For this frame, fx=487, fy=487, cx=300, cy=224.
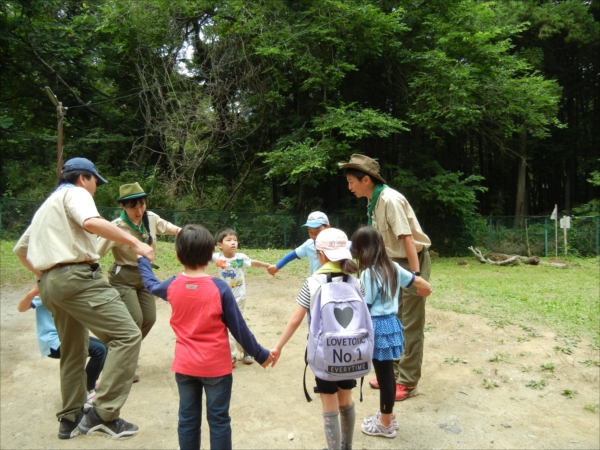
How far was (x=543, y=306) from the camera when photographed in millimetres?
8375

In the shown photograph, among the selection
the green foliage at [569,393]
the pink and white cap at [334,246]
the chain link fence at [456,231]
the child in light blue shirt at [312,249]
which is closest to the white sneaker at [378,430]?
the pink and white cap at [334,246]

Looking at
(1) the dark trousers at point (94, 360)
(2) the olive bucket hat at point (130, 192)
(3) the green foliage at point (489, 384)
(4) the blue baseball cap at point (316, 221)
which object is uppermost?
(2) the olive bucket hat at point (130, 192)

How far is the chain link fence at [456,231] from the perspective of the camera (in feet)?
62.3

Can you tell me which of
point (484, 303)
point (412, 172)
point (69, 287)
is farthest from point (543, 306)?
point (412, 172)

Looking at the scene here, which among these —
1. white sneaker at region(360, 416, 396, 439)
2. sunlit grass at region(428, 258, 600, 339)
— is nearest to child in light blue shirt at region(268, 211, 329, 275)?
white sneaker at region(360, 416, 396, 439)

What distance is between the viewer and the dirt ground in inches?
141

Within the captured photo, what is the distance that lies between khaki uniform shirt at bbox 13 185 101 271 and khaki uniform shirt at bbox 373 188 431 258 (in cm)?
216

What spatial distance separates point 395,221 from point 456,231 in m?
17.1

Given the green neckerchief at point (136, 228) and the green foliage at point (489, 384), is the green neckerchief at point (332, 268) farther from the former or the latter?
the green foliage at point (489, 384)

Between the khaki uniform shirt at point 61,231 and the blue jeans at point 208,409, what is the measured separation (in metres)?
1.20

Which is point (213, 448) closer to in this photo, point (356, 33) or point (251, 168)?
point (356, 33)

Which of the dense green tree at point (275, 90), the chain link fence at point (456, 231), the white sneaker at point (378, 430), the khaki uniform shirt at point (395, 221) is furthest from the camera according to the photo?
the chain link fence at point (456, 231)

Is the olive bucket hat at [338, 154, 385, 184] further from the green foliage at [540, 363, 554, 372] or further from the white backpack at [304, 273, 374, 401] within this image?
the green foliage at [540, 363, 554, 372]

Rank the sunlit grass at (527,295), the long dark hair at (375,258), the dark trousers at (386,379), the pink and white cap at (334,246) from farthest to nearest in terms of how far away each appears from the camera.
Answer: the sunlit grass at (527,295) → the dark trousers at (386,379) → the long dark hair at (375,258) → the pink and white cap at (334,246)
